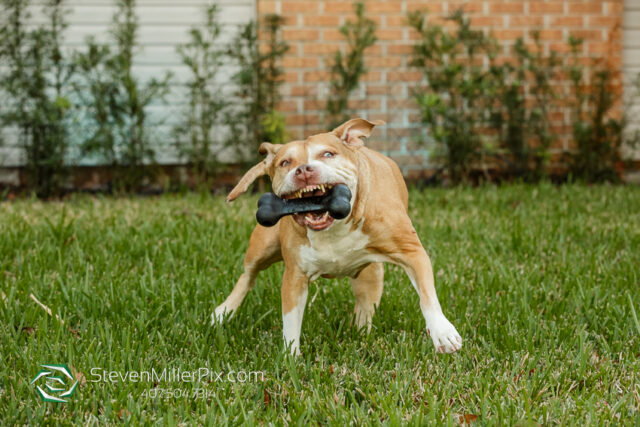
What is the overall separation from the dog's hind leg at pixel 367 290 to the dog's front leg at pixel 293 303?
426mm

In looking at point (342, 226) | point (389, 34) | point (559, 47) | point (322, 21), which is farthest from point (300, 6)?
point (342, 226)

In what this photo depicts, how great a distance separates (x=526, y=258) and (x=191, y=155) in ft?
12.9

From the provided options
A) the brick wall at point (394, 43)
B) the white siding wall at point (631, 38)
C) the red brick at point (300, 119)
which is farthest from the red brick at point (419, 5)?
the white siding wall at point (631, 38)

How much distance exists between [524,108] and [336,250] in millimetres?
5501

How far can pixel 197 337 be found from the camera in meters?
2.96

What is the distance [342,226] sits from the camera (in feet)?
8.80

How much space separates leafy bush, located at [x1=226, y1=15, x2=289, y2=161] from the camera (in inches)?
279

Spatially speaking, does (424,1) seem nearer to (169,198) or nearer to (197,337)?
(169,198)

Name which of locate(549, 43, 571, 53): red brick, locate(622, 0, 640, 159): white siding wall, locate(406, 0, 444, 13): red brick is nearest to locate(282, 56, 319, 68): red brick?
locate(406, 0, 444, 13): red brick

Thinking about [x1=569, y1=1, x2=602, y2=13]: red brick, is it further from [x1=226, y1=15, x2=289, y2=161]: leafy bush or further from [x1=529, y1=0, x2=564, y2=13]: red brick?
[x1=226, y1=15, x2=289, y2=161]: leafy bush

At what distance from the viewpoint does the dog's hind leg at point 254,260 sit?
3.13 metres

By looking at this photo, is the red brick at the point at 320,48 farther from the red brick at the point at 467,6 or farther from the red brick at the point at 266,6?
the red brick at the point at 467,6

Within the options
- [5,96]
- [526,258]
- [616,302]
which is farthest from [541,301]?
[5,96]

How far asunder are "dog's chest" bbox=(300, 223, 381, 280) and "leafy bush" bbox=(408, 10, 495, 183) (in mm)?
4687
